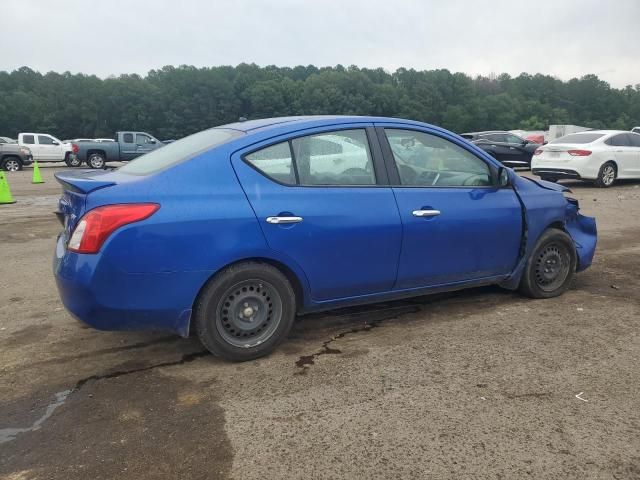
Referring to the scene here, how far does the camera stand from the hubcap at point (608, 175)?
44.6 ft

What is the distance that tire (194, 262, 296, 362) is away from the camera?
341cm

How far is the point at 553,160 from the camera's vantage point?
13.6m

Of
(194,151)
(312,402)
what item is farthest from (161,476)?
(194,151)

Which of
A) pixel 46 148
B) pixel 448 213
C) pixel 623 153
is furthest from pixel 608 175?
pixel 46 148

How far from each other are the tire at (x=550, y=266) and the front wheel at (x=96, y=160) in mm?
24446

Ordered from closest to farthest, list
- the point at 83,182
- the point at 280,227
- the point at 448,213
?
the point at 83,182 → the point at 280,227 → the point at 448,213

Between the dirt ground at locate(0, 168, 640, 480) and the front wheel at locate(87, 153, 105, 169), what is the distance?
22.9 metres

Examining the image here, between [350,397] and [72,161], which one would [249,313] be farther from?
[72,161]

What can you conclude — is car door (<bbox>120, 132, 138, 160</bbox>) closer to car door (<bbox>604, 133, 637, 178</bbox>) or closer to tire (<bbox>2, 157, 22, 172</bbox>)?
tire (<bbox>2, 157, 22, 172</bbox>)

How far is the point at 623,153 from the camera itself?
13.7m

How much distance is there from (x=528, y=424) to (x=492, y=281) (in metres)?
1.90

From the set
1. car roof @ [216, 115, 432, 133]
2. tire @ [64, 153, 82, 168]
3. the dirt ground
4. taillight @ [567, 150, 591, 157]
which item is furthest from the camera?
tire @ [64, 153, 82, 168]

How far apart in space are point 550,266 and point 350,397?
2.61 metres

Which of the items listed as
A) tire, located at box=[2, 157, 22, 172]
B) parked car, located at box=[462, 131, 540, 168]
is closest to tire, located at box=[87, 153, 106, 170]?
tire, located at box=[2, 157, 22, 172]
